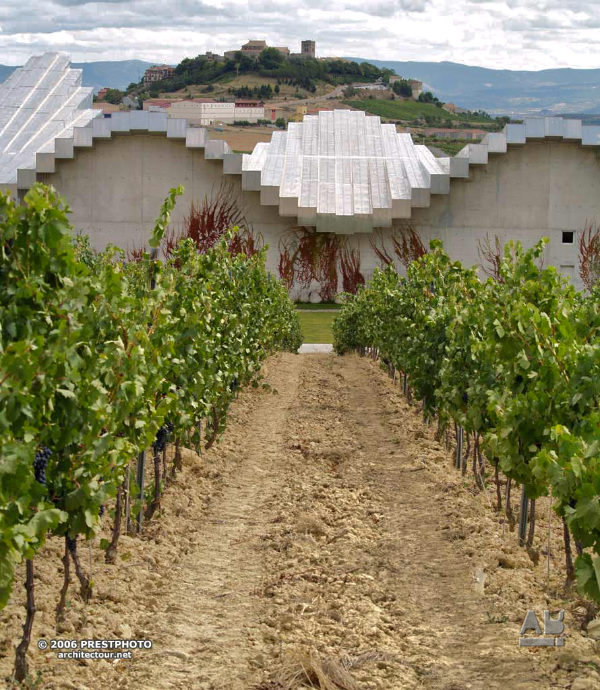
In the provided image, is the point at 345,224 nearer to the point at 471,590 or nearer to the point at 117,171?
the point at 117,171

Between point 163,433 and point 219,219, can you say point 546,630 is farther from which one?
point 219,219

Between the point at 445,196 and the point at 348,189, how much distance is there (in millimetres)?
3934

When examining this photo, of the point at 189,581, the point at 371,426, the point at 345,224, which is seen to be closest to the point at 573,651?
the point at 189,581

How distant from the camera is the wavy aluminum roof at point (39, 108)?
159 ft

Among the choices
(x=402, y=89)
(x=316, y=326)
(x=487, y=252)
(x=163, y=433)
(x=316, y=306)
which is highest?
(x=402, y=89)

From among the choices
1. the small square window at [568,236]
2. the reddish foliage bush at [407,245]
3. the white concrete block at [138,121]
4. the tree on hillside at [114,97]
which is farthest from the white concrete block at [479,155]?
the tree on hillside at [114,97]

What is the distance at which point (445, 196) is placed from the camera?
40562 millimetres

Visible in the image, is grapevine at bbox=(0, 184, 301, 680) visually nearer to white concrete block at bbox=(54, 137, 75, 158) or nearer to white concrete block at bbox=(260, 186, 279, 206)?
white concrete block at bbox=(260, 186, 279, 206)

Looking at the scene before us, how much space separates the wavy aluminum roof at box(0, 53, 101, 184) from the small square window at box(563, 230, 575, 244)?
22844 millimetres

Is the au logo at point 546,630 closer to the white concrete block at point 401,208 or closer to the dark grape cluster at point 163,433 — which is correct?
the dark grape cluster at point 163,433

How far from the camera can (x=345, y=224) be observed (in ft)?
131

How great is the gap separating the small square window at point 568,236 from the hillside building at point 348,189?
61 millimetres

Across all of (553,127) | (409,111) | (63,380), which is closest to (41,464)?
(63,380)

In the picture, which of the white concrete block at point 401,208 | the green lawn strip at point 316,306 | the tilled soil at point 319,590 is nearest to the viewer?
the tilled soil at point 319,590
